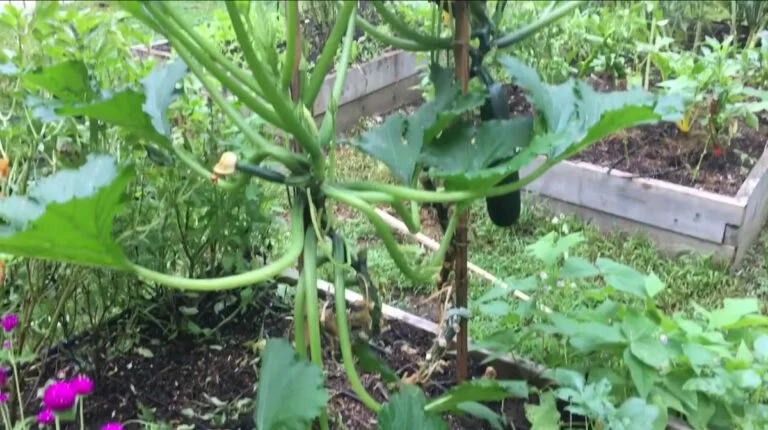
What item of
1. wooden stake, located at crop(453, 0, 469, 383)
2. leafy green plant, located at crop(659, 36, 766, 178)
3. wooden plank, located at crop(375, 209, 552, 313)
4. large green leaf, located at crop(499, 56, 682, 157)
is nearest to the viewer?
large green leaf, located at crop(499, 56, 682, 157)

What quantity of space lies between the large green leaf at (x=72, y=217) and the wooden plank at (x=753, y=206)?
196 centimetres

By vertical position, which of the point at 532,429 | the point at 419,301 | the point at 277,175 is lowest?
the point at 419,301

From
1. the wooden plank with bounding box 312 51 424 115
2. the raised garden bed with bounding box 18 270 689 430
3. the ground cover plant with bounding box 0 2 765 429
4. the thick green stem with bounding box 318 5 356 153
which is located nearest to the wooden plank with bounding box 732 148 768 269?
the ground cover plant with bounding box 0 2 765 429

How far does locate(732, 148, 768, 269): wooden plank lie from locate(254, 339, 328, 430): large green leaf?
70.5 inches

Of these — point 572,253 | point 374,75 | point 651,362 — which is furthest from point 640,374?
point 374,75

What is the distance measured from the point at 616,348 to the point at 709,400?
0.18 meters

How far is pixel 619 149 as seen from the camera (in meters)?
2.62

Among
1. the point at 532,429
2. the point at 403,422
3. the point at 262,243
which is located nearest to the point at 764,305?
the point at 532,429

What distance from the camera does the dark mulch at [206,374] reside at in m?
1.31

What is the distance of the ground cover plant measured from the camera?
0.80 m

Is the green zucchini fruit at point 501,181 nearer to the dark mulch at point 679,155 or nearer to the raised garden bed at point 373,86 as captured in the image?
the dark mulch at point 679,155

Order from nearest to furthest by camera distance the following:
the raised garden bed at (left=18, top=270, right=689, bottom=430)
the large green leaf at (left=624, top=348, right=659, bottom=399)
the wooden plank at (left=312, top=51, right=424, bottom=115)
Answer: the large green leaf at (left=624, top=348, right=659, bottom=399)
the raised garden bed at (left=18, top=270, right=689, bottom=430)
the wooden plank at (left=312, top=51, right=424, bottom=115)

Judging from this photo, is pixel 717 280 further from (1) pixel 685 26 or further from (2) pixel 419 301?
(1) pixel 685 26

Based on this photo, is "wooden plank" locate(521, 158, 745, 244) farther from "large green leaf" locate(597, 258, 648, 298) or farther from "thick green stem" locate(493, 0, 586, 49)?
"thick green stem" locate(493, 0, 586, 49)
